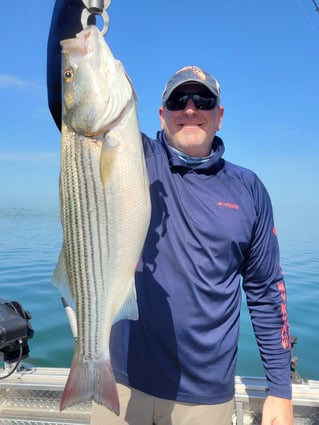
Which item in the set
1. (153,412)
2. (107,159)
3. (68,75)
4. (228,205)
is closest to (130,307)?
(107,159)

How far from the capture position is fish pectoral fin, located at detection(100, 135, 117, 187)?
172 cm

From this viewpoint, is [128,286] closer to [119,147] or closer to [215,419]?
[119,147]

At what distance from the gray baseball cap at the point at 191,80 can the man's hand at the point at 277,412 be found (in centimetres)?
214

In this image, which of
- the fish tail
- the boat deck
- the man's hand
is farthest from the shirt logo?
the boat deck

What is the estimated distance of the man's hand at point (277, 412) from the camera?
2.56m

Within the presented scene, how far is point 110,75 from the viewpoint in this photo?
176 cm

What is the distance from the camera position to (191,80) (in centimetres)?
250

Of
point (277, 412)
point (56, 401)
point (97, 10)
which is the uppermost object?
point (97, 10)

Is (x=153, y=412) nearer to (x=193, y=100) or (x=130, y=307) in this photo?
(x=130, y=307)

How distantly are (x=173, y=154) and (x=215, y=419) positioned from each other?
1727mm

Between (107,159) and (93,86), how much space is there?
36 centimetres

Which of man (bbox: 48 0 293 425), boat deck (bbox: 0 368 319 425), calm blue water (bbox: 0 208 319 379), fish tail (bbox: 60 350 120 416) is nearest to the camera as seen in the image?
fish tail (bbox: 60 350 120 416)

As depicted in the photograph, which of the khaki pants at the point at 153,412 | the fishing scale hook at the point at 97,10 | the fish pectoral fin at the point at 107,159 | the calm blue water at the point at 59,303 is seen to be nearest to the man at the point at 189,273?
the khaki pants at the point at 153,412

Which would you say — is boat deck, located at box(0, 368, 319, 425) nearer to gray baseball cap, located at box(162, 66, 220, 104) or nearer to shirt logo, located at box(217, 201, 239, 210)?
shirt logo, located at box(217, 201, 239, 210)
